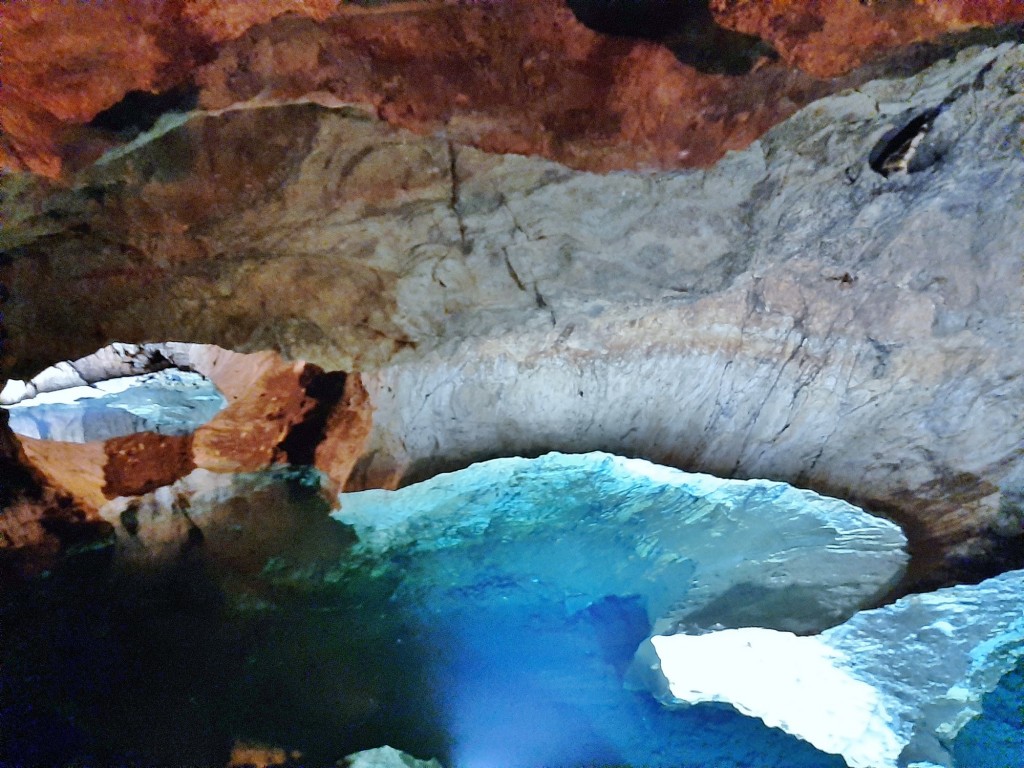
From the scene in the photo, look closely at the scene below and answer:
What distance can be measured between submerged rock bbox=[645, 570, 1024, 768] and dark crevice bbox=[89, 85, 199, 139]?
11.8 feet

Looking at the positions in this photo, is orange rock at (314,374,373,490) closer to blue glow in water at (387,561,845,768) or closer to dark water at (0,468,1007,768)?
dark water at (0,468,1007,768)

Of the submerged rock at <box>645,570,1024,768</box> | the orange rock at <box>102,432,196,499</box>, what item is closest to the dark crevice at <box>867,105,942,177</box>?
the submerged rock at <box>645,570,1024,768</box>

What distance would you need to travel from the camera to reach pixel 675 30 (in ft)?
6.30

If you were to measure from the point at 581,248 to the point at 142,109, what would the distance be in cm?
185

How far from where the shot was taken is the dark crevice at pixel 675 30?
190 centimetres

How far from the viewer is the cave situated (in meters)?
1.99

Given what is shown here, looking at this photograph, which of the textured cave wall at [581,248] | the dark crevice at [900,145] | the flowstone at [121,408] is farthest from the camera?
the flowstone at [121,408]

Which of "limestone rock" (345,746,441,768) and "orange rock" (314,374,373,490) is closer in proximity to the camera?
"limestone rock" (345,746,441,768)

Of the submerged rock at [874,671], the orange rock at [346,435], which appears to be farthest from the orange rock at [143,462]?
the submerged rock at [874,671]

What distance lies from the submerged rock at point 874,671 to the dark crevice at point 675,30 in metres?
3.06

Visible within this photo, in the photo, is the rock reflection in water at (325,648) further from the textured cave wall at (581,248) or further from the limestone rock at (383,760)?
→ the textured cave wall at (581,248)

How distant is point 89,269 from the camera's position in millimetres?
2881

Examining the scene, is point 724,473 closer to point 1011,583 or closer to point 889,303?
point 889,303

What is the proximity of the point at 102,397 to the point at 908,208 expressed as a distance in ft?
20.8
